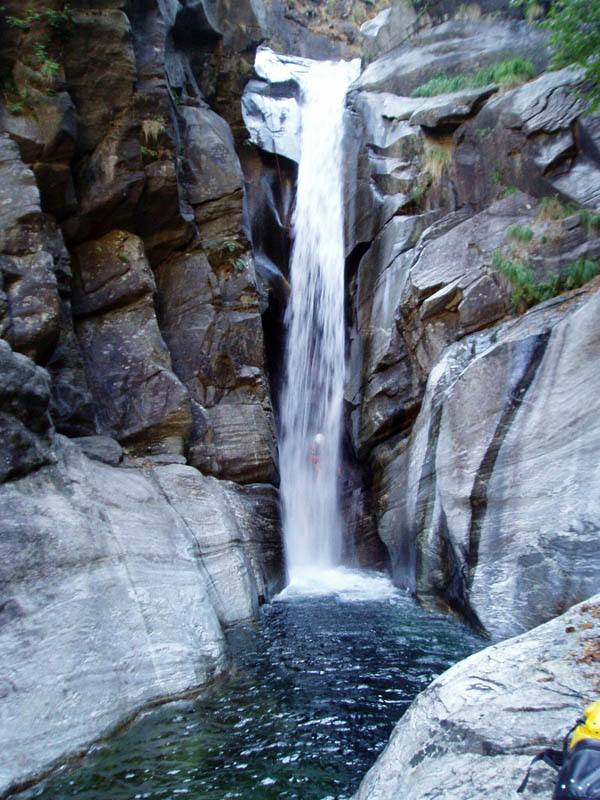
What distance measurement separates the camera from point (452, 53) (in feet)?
56.0

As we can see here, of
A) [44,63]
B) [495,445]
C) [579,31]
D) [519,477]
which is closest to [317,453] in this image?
[495,445]

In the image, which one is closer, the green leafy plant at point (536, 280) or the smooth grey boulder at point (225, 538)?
the smooth grey boulder at point (225, 538)

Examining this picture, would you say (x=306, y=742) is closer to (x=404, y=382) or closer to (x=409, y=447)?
(x=409, y=447)

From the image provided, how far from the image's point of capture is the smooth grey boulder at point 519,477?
6.95 metres

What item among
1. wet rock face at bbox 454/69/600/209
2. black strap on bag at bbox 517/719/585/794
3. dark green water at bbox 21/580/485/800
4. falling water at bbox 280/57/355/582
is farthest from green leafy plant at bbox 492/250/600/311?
black strap on bag at bbox 517/719/585/794

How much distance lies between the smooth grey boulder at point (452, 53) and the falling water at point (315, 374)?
3.09 metres

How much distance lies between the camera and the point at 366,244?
15844 millimetres

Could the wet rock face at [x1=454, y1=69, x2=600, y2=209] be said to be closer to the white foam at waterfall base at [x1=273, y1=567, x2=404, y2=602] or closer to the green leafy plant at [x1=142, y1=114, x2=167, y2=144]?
the green leafy plant at [x1=142, y1=114, x2=167, y2=144]

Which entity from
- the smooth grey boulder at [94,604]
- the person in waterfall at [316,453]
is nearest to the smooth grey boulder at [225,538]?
the smooth grey boulder at [94,604]

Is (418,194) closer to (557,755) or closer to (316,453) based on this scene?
(316,453)

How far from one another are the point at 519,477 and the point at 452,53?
1501 centimetres

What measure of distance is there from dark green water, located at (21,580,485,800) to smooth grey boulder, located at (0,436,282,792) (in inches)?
11.8

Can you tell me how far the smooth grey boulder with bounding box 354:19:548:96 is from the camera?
51.5 feet

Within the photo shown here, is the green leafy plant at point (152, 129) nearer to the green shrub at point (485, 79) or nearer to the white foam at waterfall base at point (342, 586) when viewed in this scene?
the green shrub at point (485, 79)
